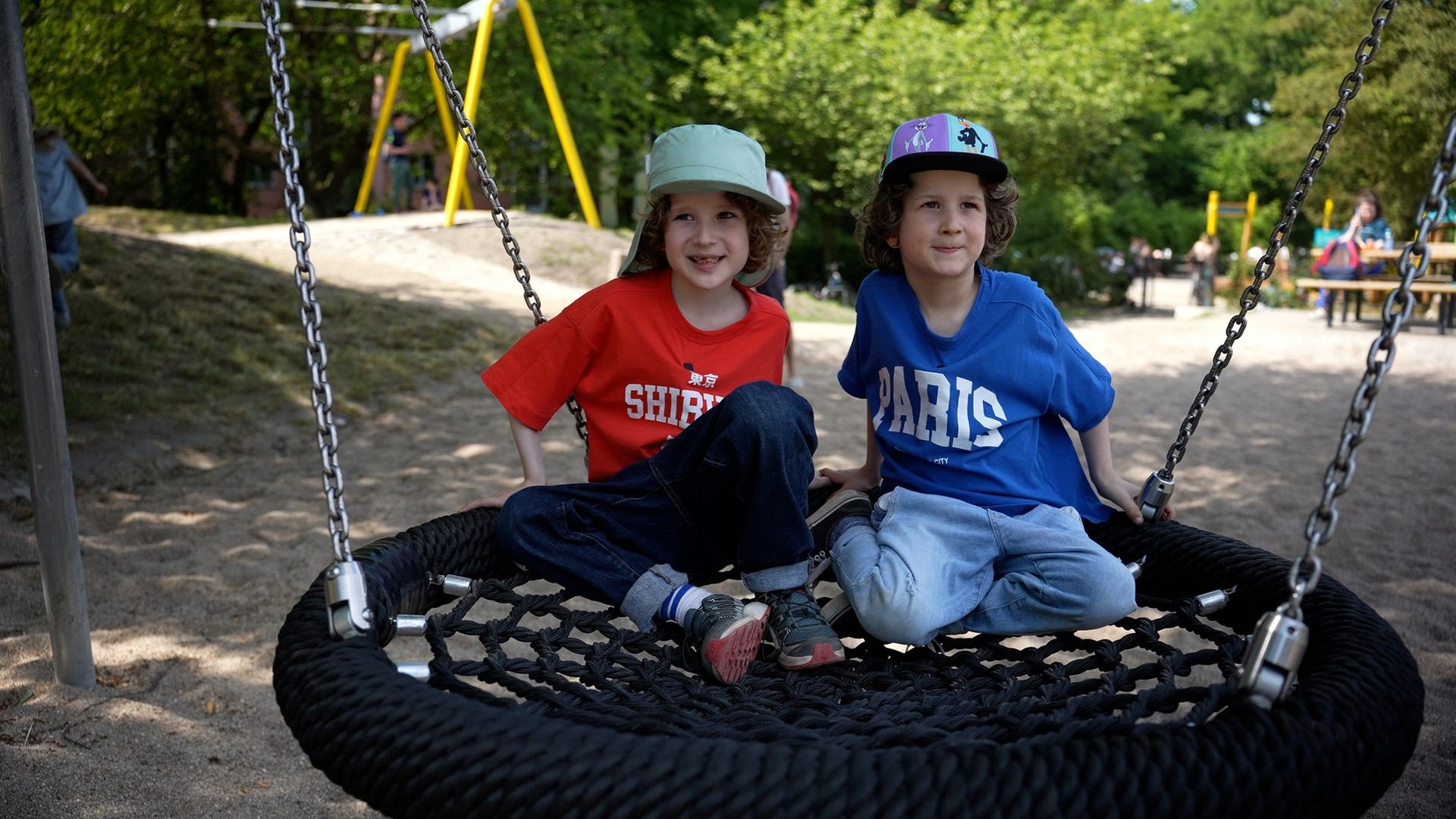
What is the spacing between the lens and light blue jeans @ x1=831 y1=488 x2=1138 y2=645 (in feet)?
6.28

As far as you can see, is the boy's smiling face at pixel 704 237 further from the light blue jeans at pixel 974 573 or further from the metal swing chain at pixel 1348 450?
the metal swing chain at pixel 1348 450

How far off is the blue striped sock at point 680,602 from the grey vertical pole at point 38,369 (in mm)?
1620

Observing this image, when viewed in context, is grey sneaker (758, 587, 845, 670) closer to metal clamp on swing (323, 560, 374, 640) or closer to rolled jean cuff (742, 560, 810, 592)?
rolled jean cuff (742, 560, 810, 592)

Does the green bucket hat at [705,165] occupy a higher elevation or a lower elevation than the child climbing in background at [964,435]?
higher

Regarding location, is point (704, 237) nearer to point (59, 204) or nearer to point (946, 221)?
point (946, 221)

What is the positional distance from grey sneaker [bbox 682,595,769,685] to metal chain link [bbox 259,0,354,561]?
1.90 ft


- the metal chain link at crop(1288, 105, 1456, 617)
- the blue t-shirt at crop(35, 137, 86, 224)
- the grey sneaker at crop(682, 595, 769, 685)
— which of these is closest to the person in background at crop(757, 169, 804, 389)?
the grey sneaker at crop(682, 595, 769, 685)

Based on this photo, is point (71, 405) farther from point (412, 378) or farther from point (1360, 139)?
point (1360, 139)

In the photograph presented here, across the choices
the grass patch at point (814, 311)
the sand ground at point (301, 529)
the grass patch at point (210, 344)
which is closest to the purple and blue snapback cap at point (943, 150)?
the sand ground at point (301, 529)

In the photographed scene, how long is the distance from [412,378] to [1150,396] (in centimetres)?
455

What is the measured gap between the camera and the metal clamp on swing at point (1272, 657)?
129 cm

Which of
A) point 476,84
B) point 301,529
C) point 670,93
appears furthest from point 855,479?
point 670,93

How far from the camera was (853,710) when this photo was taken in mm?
1635

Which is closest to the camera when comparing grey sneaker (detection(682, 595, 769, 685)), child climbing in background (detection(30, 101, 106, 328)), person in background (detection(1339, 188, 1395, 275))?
grey sneaker (detection(682, 595, 769, 685))
